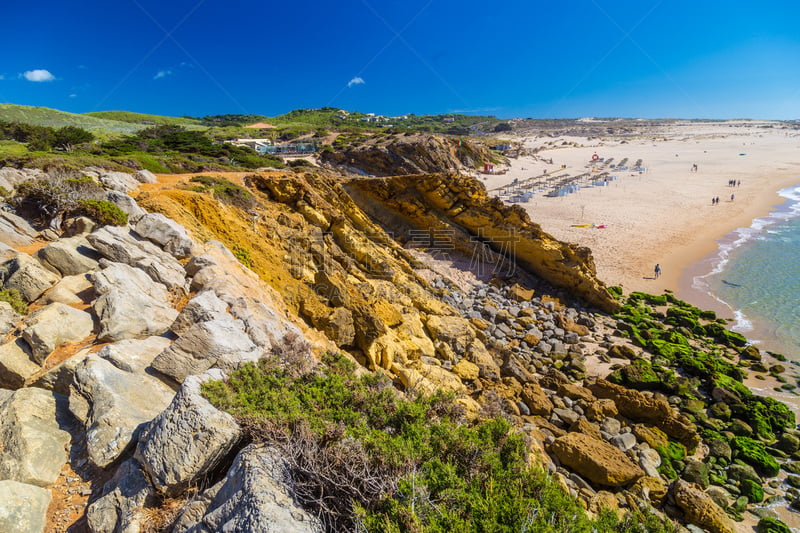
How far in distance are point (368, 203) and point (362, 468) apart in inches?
Result: 754

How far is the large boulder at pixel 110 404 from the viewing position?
3737mm

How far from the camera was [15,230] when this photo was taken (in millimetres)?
8219

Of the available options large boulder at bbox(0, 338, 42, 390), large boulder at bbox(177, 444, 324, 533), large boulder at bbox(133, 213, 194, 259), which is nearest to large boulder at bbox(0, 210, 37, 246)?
large boulder at bbox(133, 213, 194, 259)

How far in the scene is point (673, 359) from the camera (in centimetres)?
1415

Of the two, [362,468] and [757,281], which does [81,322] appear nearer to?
[362,468]

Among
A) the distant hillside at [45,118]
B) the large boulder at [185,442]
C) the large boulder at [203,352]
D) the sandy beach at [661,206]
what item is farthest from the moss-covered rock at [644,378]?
the distant hillside at [45,118]

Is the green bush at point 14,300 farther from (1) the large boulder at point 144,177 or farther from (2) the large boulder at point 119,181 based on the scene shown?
(1) the large boulder at point 144,177

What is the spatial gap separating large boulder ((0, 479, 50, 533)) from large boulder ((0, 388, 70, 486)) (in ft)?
0.64

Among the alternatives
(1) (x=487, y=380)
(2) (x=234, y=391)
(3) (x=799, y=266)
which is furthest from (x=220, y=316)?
(3) (x=799, y=266)

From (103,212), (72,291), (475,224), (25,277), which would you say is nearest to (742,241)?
Result: (475,224)

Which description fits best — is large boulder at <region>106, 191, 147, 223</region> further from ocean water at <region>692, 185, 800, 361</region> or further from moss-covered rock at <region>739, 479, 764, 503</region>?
ocean water at <region>692, 185, 800, 361</region>

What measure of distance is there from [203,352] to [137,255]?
12.8 ft

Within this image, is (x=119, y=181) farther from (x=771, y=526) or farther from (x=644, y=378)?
(x=771, y=526)

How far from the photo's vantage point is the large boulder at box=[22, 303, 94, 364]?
4.77 metres
